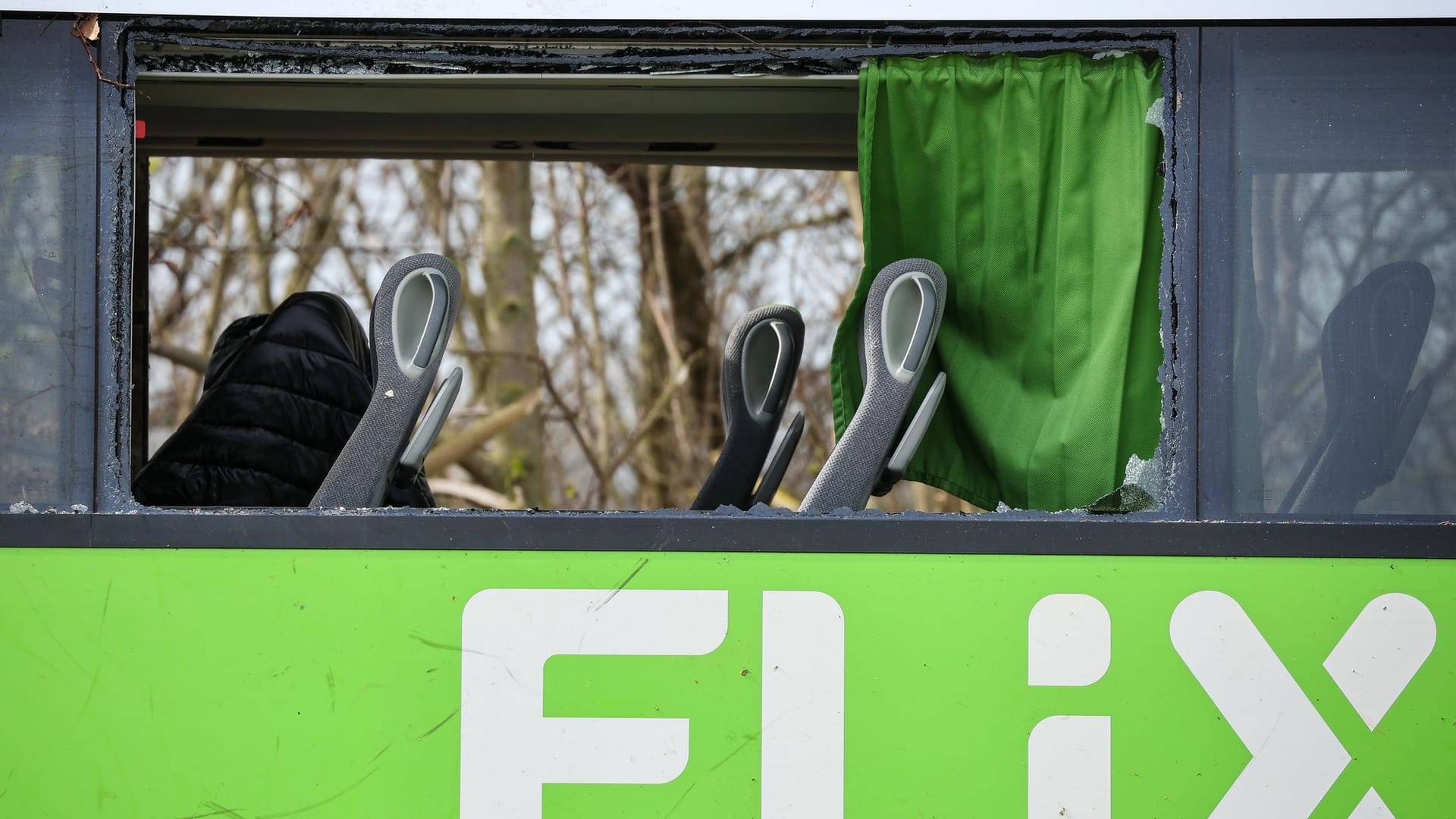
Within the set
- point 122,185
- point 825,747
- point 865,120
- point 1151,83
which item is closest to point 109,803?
point 122,185

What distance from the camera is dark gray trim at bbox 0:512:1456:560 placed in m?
1.74

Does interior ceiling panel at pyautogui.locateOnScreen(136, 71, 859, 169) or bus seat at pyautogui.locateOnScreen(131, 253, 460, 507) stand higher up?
interior ceiling panel at pyautogui.locateOnScreen(136, 71, 859, 169)

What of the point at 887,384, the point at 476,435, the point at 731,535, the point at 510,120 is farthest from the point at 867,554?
the point at 476,435

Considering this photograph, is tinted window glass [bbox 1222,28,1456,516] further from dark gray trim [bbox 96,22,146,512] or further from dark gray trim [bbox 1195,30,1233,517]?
dark gray trim [bbox 96,22,146,512]

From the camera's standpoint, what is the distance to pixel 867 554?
175 cm


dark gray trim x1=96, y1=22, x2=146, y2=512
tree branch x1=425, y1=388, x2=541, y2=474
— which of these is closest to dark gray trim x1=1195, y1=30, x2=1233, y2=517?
dark gray trim x1=96, y1=22, x2=146, y2=512

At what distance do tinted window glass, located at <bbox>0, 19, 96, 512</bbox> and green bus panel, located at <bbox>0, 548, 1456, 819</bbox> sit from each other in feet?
0.49

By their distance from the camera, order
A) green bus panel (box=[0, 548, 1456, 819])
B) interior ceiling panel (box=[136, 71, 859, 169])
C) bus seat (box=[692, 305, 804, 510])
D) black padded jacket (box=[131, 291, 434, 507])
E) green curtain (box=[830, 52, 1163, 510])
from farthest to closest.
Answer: interior ceiling panel (box=[136, 71, 859, 169]) → bus seat (box=[692, 305, 804, 510]) → black padded jacket (box=[131, 291, 434, 507]) → green curtain (box=[830, 52, 1163, 510]) → green bus panel (box=[0, 548, 1456, 819])

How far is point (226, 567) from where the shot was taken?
5.70ft

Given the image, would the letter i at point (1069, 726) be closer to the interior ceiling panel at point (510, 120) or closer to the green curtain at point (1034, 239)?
the green curtain at point (1034, 239)

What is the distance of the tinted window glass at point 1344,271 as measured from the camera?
70.4 inches

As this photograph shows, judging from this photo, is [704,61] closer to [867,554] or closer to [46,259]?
[867,554]

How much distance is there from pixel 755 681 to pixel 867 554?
0.23 meters

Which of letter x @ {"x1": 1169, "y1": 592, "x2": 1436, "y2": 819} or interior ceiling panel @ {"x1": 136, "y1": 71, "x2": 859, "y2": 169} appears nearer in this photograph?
letter x @ {"x1": 1169, "y1": 592, "x2": 1436, "y2": 819}
